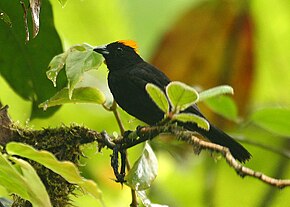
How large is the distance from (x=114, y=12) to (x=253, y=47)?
638mm

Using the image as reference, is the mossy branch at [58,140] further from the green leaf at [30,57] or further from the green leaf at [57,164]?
the green leaf at [57,164]

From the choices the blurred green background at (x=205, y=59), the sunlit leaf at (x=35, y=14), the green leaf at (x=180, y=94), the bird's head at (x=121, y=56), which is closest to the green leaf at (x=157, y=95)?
the green leaf at (x=180, y=94)

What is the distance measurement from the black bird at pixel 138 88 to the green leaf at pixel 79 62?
325 millimetres

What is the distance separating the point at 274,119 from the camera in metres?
2.20

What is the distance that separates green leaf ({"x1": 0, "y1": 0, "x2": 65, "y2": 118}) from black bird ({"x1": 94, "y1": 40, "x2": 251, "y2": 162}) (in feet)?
0.47

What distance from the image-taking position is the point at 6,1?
6.98 ft

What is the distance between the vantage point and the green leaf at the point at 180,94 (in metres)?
1.62

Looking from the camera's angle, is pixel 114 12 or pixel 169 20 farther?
pixel 169 20

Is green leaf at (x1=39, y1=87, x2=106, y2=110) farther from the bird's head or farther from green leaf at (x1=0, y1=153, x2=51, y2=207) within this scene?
the bird's head

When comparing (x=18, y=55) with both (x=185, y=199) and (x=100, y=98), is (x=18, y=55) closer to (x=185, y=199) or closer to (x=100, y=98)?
(x=100, y=98)

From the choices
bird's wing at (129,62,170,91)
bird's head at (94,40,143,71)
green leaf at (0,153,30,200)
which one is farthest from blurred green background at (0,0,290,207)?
green leaf at (0,153,30,200)

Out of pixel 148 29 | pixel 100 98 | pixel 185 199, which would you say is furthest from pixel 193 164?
pixel 100 98

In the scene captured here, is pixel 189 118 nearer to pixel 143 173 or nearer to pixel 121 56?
pixel 143 173

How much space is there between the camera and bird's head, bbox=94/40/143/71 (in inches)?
104
